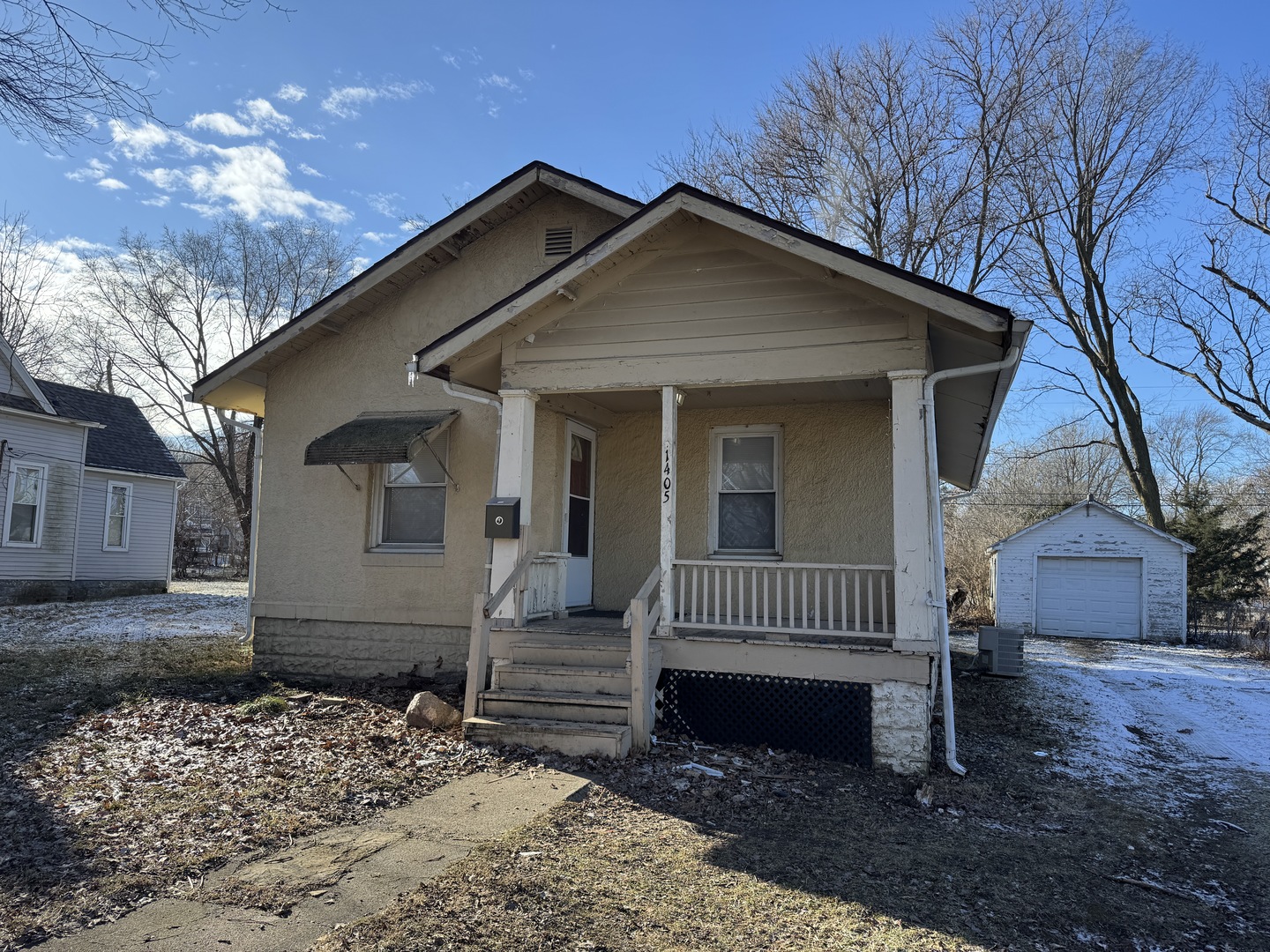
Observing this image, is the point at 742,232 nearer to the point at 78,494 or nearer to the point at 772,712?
the point at 772,712

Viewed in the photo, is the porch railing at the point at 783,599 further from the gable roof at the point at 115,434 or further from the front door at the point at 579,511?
the gable roof at the point at 115,434

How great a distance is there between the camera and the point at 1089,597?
21297 millimetres

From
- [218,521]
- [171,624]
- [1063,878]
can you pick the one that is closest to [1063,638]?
[1063,878]

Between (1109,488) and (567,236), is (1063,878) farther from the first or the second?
(1109,488)

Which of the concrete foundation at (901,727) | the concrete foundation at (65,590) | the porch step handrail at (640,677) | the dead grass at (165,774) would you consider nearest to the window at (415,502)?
the dead grass at (165,774)

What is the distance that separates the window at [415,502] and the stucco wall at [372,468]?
18cm

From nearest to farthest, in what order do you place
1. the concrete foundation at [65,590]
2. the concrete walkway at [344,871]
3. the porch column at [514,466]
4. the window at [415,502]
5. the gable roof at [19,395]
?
the concrete walkway at [344,871], the porch column at [514,466], the window at [415,502], the gable roof at [19,395], the concrete foundation at [65,590]

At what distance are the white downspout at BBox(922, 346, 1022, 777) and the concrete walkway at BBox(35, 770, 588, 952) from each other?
2866mm

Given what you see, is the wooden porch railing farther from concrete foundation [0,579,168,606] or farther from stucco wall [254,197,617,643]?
concrete foundation [0,579,168,606]

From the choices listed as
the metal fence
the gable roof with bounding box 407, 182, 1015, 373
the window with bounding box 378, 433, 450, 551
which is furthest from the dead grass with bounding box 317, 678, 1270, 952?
the metal fence

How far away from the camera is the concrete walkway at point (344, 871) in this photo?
328 centimetres

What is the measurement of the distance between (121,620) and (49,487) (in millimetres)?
5069

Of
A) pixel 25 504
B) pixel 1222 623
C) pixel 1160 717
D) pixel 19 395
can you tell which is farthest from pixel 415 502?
pixel 1222 623

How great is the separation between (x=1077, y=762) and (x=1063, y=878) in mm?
3353
